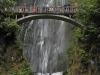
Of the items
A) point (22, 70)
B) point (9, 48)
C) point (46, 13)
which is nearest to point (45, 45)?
point (46, 13)

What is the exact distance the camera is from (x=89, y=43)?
649 inches

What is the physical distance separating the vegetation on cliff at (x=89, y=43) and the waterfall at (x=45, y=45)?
10.6 m

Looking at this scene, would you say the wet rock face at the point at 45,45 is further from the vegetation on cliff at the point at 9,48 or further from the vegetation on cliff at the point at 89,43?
A: the vegetation on cliff at the point at 89,43

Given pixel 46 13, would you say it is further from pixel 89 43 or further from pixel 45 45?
pixel 45 45

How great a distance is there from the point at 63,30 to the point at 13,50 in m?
13.5

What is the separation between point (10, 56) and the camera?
18.9 metres

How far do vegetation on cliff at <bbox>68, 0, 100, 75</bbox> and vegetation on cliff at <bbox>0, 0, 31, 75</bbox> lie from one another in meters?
4.24

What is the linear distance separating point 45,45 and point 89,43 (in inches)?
568

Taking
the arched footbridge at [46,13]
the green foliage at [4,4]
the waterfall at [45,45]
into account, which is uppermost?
the green foliage at [4,4]

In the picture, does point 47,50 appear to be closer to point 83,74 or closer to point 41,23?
point 41,23

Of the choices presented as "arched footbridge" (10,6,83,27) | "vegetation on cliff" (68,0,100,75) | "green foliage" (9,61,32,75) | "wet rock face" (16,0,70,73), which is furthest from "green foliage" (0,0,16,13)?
"wet rock face" (16,0,70,73)

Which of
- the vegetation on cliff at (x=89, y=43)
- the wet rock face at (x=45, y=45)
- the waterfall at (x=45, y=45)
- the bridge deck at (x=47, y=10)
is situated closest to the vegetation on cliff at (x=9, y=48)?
the bridge deck at (x=47, y=10)

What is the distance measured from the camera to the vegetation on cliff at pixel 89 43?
15227 mm

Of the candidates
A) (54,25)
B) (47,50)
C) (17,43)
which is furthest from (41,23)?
(17,43)
